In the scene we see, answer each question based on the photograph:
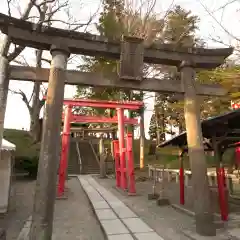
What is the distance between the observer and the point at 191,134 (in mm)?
5949

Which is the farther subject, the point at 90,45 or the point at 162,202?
the point at 162,202

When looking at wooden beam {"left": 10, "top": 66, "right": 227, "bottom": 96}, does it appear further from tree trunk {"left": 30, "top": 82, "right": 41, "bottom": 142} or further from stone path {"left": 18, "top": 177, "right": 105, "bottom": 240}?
tree trunk {"left": 30, "top": 82, "right": 41, "bottom": 142}

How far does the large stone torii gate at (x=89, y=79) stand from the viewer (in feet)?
16.1

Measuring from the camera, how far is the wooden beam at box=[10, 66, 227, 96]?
17.9 ft

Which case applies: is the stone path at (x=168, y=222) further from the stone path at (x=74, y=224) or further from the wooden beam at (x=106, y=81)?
the wooden beam at (x=106, y=81)

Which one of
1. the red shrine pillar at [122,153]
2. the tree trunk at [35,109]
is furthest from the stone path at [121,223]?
the tree trunk at [35,109]

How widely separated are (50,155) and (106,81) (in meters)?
2.10

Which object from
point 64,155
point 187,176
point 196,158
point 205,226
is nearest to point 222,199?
point 205,226

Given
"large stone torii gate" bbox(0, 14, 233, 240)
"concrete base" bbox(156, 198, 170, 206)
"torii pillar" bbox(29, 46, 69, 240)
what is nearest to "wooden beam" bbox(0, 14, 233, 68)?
"large stone torii gate" bbox(0, 14, 233, 240)

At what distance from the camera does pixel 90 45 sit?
19.1 ft

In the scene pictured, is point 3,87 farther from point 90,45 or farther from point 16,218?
point 16,218

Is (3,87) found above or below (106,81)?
below

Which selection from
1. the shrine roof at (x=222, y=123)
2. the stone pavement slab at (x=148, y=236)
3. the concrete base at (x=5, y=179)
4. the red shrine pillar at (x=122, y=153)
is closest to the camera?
the stone pavement slab at (x=148, y=236)

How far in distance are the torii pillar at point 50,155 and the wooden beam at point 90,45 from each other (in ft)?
0.96
